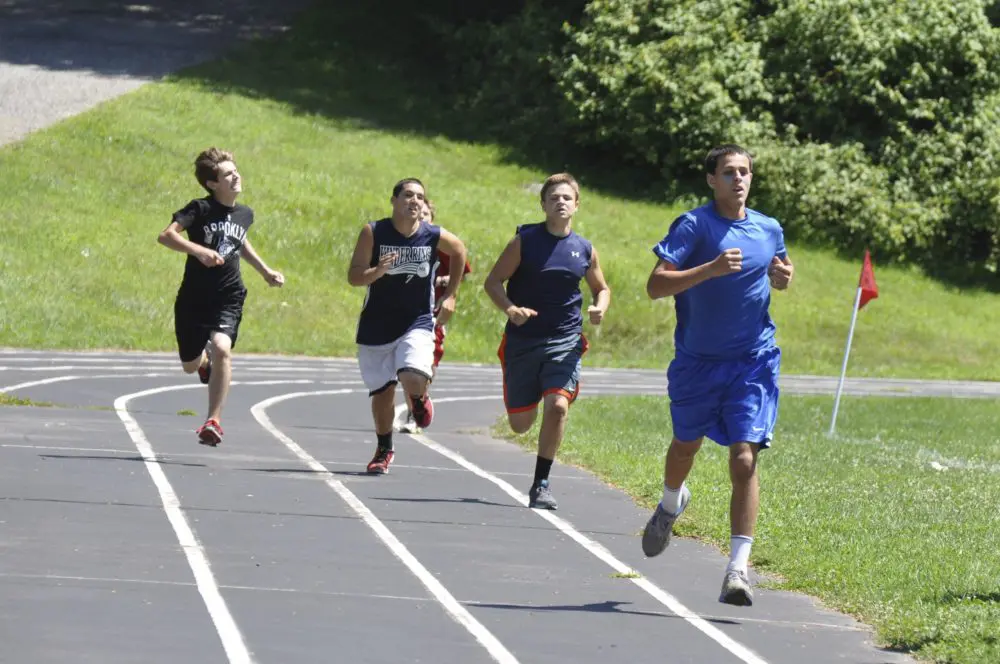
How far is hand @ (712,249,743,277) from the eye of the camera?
8141mm

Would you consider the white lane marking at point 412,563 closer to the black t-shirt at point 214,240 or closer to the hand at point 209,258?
the black t-shirt at point 214,240

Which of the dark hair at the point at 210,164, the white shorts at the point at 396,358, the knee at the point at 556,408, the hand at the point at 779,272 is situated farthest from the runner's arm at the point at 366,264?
the hand at the point at 779,272

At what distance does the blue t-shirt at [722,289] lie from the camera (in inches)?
337

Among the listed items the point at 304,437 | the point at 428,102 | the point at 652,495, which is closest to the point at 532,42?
the point at 428,102

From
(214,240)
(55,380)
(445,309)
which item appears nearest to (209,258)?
(214,240)

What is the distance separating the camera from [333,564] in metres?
8.90

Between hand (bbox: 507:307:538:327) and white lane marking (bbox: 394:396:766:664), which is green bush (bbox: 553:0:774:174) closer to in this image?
white lane marking (bbox: 394:396:766:664)

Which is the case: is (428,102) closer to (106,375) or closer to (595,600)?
(106,375)

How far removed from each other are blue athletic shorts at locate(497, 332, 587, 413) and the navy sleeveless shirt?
3.12 ft

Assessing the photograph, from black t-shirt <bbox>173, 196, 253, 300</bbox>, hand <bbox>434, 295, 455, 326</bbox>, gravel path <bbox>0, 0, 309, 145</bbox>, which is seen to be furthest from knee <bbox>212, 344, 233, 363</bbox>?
gravel path <bbox>0, 0, 309, 145</bbox>

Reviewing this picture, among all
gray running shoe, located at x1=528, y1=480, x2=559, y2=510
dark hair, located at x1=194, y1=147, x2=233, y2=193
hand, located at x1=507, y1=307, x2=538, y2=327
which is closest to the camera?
hand, located at x1=507, y1=307, x2=538, y2=327

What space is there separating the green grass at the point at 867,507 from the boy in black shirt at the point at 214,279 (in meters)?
2.69

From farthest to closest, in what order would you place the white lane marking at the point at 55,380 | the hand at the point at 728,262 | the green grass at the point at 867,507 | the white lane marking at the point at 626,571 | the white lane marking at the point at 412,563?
1. the white lane marking at the point at 55,380
2. the green grass at the point at 867,507
3. the hand at the point at 728,262
4. the white lane marking at the point at 626,571
5. the white lane marking at the point at 412,563

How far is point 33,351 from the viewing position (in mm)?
23812
